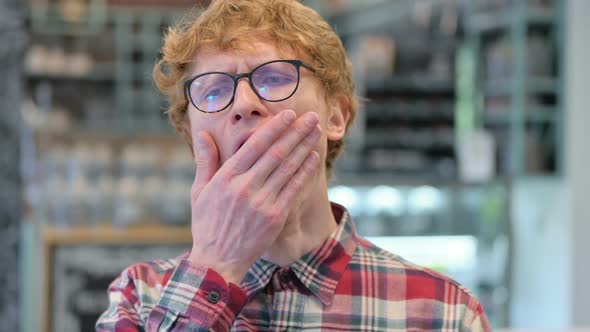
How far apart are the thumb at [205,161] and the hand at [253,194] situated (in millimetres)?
25

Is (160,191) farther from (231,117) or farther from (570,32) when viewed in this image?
(231,117)

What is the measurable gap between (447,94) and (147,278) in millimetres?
4788

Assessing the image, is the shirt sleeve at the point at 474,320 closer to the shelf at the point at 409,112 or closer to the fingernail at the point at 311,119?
the fingernail at the point at 311,119

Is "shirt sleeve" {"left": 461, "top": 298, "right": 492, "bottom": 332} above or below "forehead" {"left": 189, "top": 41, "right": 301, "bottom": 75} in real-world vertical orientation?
below

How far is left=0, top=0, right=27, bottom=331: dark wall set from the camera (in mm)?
2150

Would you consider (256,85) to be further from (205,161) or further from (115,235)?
(115,235)

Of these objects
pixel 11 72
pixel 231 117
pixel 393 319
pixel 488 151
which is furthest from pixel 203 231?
pixel 488 151

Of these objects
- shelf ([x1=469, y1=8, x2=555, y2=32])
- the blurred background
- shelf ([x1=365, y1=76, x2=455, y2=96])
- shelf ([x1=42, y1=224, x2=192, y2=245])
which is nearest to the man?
the blurred background

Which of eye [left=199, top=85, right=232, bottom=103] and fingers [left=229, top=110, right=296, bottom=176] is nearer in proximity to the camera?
fingers [left=229, top=110, right=296, bottom=176]

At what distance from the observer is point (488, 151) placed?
3902mm

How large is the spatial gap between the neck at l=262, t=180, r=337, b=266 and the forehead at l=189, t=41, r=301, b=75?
0.23m

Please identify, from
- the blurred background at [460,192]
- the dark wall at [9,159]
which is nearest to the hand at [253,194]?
the dark wall at [9,159]

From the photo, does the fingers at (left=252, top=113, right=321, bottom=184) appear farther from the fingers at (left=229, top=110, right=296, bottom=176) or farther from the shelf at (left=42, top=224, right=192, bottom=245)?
the shelf at (left=42, top=224, right=192, bottom=245)

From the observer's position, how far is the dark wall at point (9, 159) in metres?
2.15
